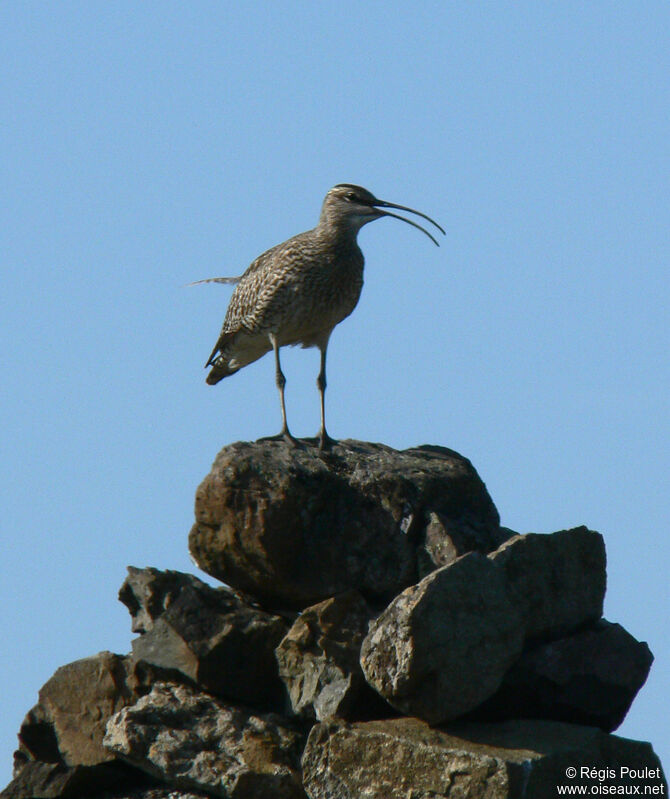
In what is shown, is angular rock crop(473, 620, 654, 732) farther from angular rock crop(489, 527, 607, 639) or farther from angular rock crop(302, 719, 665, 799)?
angular rock crop(302, 719, 665, 799)

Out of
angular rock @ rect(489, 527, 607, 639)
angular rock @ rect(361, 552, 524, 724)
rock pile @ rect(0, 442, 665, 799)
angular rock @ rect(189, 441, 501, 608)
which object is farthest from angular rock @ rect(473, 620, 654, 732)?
angular rock @ rect(189, 441, 501, 608)

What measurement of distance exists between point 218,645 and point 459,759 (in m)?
2.33

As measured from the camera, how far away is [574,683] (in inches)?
456

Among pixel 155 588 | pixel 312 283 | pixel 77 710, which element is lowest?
pixel 77 710

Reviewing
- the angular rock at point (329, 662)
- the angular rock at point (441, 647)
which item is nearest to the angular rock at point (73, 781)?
the angular rock at point (329, 662)

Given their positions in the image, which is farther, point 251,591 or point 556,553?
point 251,591

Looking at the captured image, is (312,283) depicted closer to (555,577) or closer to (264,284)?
(264,284)

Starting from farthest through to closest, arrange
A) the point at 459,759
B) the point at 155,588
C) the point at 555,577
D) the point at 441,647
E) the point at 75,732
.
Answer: the point at 155,588 → the point at 75,732 → the point at 555,577 → the point at 441,647 → the point at 459,759

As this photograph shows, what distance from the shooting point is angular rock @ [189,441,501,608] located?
40.3ft

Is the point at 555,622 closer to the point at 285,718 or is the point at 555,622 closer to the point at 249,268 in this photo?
the point at 285,718

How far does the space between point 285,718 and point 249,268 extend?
204 inches

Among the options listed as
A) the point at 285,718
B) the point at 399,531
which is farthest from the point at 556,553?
the point at 285,718

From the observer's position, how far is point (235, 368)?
16469 millimetres

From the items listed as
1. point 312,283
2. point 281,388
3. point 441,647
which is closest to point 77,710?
point 441,647
